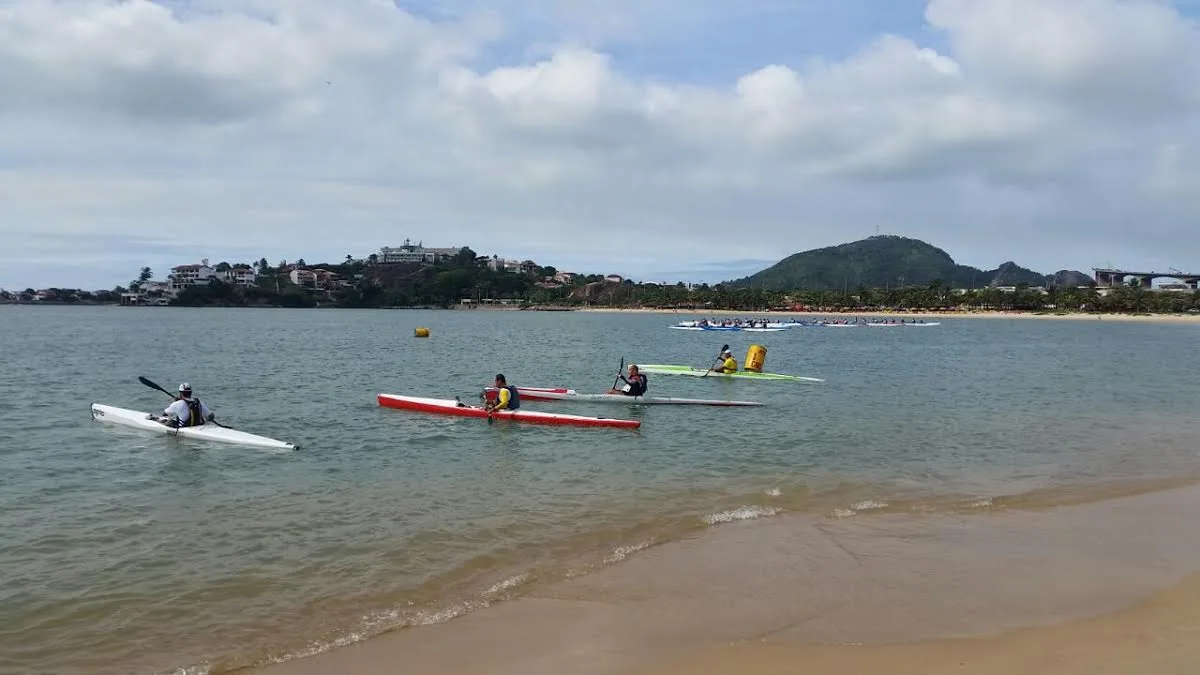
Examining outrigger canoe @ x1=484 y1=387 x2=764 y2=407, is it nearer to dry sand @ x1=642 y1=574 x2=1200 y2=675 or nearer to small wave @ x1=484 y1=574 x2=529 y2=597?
small wave @ x1=484 y1=574 x2=529 y2=597

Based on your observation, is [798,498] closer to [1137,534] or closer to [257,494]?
[1137,534]

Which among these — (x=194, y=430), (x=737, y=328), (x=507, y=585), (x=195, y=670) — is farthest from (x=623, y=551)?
(x=737, y=328)

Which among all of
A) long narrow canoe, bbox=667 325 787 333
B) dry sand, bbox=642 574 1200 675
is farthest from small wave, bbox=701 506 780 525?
long narrow canoe, bbox=667 325 787 333

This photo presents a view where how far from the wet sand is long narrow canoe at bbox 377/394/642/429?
32.1 ft

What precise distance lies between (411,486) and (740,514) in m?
5.66

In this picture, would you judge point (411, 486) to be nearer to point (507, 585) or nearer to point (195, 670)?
point (507, 585)

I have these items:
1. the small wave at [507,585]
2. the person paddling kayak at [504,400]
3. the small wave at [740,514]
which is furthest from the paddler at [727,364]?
the small wave at [507,585]

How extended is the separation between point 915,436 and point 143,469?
16.6m

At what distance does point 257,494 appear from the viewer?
43.2 ft

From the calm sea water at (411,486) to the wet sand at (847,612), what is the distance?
744 mm

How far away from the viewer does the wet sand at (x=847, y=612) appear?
259 inches

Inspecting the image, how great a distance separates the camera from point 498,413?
67.8ft

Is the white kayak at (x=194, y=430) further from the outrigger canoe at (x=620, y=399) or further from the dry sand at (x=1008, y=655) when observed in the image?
the dry sand at (x=1008, y=655)

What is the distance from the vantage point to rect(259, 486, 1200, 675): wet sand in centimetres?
657
